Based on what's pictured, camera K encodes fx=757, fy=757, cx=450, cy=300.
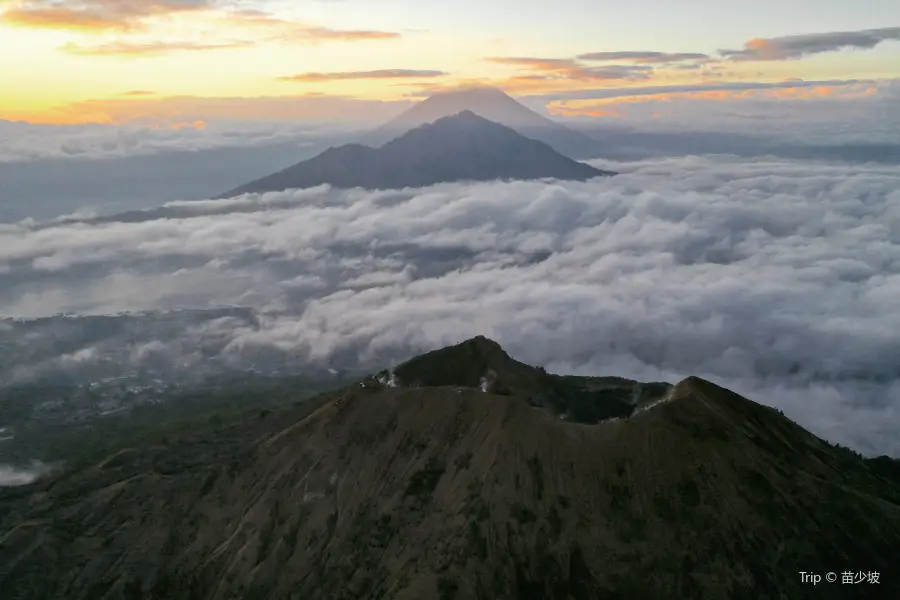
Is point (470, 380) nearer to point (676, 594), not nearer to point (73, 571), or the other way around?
point (676, 594)

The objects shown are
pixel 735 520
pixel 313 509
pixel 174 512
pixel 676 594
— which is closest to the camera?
pixel 676 594

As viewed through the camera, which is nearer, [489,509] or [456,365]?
[489,509]

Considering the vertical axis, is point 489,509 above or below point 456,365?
below

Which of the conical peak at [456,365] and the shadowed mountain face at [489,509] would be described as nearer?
the shadowed mountain face at [489,509]

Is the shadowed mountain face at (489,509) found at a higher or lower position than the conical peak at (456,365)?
lower

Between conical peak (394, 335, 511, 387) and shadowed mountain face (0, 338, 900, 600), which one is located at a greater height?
conical peak (394, 335, 511, 387)

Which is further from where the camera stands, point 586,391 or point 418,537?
point 586,391

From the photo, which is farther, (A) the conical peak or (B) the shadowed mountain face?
(A) the conical peak

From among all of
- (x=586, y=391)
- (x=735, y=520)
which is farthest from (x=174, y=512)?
(x=735, y=520)
